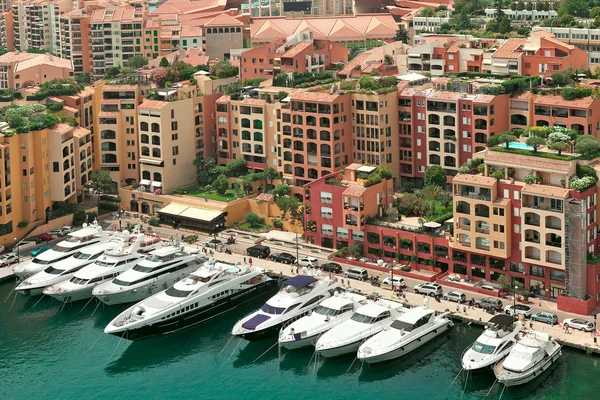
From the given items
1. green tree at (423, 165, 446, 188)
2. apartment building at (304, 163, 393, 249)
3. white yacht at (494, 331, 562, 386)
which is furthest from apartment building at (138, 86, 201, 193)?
white yacht at (494, 331, 562, 386)

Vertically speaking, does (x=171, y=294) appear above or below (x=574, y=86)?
below

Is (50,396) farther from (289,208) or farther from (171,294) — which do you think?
(289,208)

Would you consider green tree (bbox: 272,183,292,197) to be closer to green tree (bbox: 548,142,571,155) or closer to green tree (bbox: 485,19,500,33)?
green tree (bbox: 548,142,571,155)

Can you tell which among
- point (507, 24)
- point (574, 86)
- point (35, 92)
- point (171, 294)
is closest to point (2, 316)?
point (171, 294)

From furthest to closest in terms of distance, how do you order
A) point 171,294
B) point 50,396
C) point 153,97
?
point 153,97 < point 171,294 < point 50,396

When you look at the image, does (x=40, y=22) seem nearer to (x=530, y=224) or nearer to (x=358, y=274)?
(x=358, y=274)

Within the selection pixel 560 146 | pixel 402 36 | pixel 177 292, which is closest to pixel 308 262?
pixel 177 292

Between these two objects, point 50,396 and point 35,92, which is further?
point 35,92
